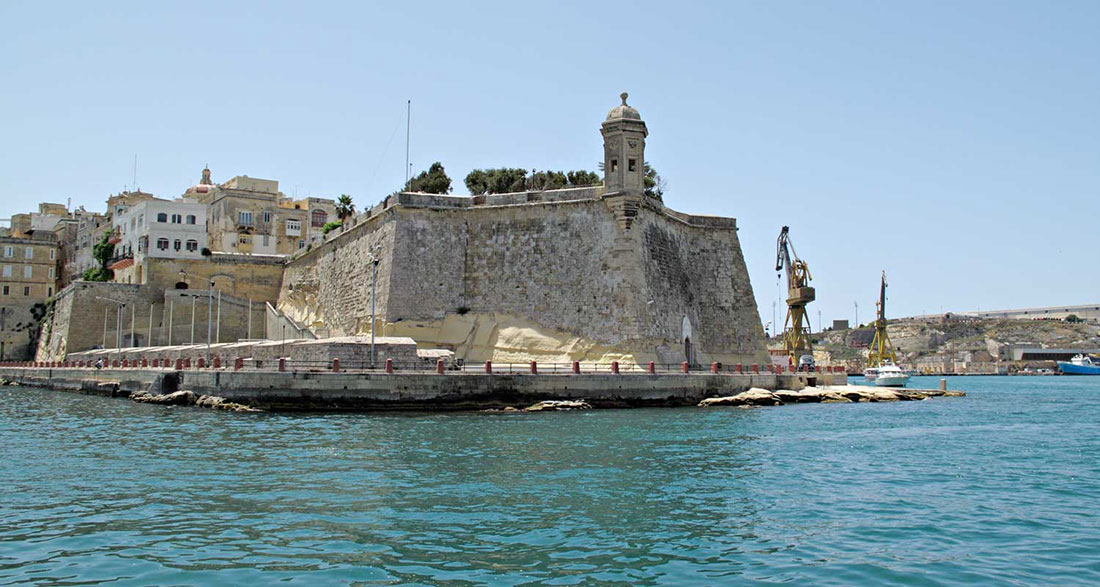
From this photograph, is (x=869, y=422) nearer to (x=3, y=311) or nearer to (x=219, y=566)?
(x=219, y=566)

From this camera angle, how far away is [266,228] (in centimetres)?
6288

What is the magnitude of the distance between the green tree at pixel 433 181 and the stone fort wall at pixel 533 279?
18.5 metres

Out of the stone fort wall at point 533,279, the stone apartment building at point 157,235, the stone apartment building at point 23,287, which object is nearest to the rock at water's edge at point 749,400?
the stone fort wall at point 533,279

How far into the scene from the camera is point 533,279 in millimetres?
38906

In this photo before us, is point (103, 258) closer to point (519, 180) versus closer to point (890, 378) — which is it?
point (519, 180)

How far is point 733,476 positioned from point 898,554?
18.7 feet

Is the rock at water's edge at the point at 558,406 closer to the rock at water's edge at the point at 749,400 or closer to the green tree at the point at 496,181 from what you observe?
the rock at water's edge at the point at 749,400

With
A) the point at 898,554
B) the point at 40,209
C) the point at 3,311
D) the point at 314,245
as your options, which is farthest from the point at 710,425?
the point at 40,209

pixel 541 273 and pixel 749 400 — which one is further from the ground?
pixel 541 273

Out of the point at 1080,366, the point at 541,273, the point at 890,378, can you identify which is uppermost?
the point at 541,273

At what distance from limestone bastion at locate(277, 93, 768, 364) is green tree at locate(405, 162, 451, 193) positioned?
1788 cm

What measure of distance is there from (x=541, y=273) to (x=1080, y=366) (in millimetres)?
101246

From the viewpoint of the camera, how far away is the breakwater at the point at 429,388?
1133 inches

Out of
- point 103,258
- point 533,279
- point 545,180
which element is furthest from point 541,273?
point 103,258
